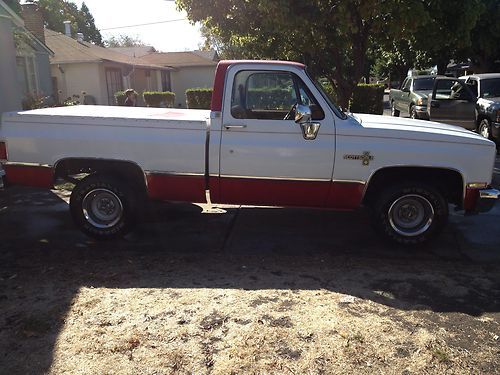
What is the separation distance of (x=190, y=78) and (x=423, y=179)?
35655 millimetres

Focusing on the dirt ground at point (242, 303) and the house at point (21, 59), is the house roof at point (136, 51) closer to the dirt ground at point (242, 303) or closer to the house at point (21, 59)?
the house at point (21, 59)

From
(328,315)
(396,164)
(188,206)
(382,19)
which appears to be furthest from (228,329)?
(382,19)

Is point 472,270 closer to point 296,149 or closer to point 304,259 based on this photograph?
point 304,259

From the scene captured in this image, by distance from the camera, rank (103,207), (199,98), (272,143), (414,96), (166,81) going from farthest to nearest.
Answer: (166,81) → (199,98) → (414,96) → (103,207) → (272,143)

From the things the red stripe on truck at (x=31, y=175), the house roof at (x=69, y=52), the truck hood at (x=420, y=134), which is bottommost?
the red stripe on truck at (x=31, y=175)

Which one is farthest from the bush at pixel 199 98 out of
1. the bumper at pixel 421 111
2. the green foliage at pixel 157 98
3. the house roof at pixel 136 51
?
the house roof at pixel 136 51

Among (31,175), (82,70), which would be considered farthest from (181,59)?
(31,175)

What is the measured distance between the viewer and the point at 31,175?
18.8 ft

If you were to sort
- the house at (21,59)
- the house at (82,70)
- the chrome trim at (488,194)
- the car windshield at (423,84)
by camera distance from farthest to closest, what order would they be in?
1. the house at (82,70)
2. the car windshield at (423,84)
3. the house at (21,59)
4. the chrome trim at (488,194)

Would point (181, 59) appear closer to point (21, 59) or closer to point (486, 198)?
point (21, 59)

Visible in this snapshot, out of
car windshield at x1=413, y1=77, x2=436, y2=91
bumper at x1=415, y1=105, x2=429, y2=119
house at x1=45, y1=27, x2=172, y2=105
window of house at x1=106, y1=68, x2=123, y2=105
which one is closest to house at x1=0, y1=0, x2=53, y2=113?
house at x1=45, y1=27, x2=172, y2=105

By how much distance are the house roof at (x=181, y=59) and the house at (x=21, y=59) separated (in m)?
16.4

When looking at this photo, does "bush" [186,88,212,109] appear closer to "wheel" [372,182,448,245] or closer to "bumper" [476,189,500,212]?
"wheel" [372,182,448,245]

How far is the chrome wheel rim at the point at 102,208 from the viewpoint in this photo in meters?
5.70
